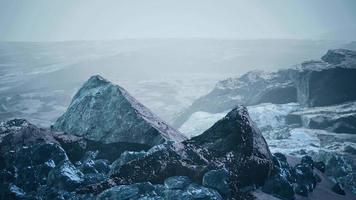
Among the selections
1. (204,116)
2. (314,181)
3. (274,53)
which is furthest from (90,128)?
(274,53)

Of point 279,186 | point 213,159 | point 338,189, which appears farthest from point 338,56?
point 213,159

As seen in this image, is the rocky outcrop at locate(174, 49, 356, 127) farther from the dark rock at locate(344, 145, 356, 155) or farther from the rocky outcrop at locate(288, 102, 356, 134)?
the dark rock at locate(344, 145, 356, 155)

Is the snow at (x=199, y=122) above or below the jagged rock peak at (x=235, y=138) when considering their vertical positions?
below

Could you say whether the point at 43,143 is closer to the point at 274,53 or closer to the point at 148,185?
the point at 148,185

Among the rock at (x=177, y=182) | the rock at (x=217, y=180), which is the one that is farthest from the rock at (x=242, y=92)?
the rock at (x=177, y=182)

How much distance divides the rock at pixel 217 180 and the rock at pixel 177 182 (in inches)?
9.8

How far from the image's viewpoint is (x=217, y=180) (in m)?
4.33

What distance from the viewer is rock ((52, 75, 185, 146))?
6180 millimetres

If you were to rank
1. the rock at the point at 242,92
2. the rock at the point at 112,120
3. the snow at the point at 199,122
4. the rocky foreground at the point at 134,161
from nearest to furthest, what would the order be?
the rocky foreground at the point at 134,161 < the rock at the point at 112,120 < the snow at the point at 199,122 < the rock at the point at 242,92

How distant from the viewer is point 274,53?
59.6 meters

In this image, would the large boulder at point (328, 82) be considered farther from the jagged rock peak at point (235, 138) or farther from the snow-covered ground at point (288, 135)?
the jagged rock peak at point (235, 138)

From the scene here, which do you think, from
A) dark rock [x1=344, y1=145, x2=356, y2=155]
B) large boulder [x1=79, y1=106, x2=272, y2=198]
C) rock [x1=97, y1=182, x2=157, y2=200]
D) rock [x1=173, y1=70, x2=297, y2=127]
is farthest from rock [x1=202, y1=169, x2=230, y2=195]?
rock [x1=173, y1=70, x2=297, y2=127]

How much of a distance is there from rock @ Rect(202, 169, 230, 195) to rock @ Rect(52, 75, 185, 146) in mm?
1730

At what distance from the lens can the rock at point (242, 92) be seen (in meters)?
22.2
